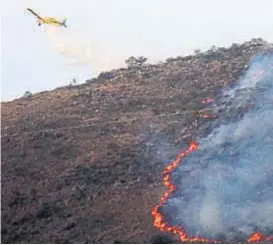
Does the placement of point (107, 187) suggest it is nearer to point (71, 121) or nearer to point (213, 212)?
point (213, 212)

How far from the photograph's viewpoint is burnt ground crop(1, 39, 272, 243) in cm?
3138

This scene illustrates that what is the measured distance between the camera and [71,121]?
46.6 m

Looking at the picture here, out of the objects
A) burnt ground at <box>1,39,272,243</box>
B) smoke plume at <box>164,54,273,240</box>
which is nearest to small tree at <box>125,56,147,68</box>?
burnt ground at <box>1,39,272,243</box>

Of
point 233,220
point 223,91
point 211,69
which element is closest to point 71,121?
point 223,91

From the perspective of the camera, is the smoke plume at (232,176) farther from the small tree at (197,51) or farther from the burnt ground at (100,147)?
the small tree at (197,51)

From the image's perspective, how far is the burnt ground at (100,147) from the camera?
31.4 metres

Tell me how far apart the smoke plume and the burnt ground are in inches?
56.5

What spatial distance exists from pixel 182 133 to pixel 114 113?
6.95 m

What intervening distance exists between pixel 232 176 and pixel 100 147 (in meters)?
9.73

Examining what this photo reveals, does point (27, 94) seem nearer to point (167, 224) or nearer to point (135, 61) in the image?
point (135, 61)

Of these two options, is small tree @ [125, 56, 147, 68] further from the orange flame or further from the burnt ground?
the orange flame

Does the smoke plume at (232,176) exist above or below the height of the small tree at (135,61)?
below

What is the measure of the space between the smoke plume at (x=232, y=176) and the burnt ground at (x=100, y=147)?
1.43 m

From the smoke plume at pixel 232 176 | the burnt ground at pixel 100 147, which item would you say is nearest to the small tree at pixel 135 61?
the burnt ground at pixel 100 147
